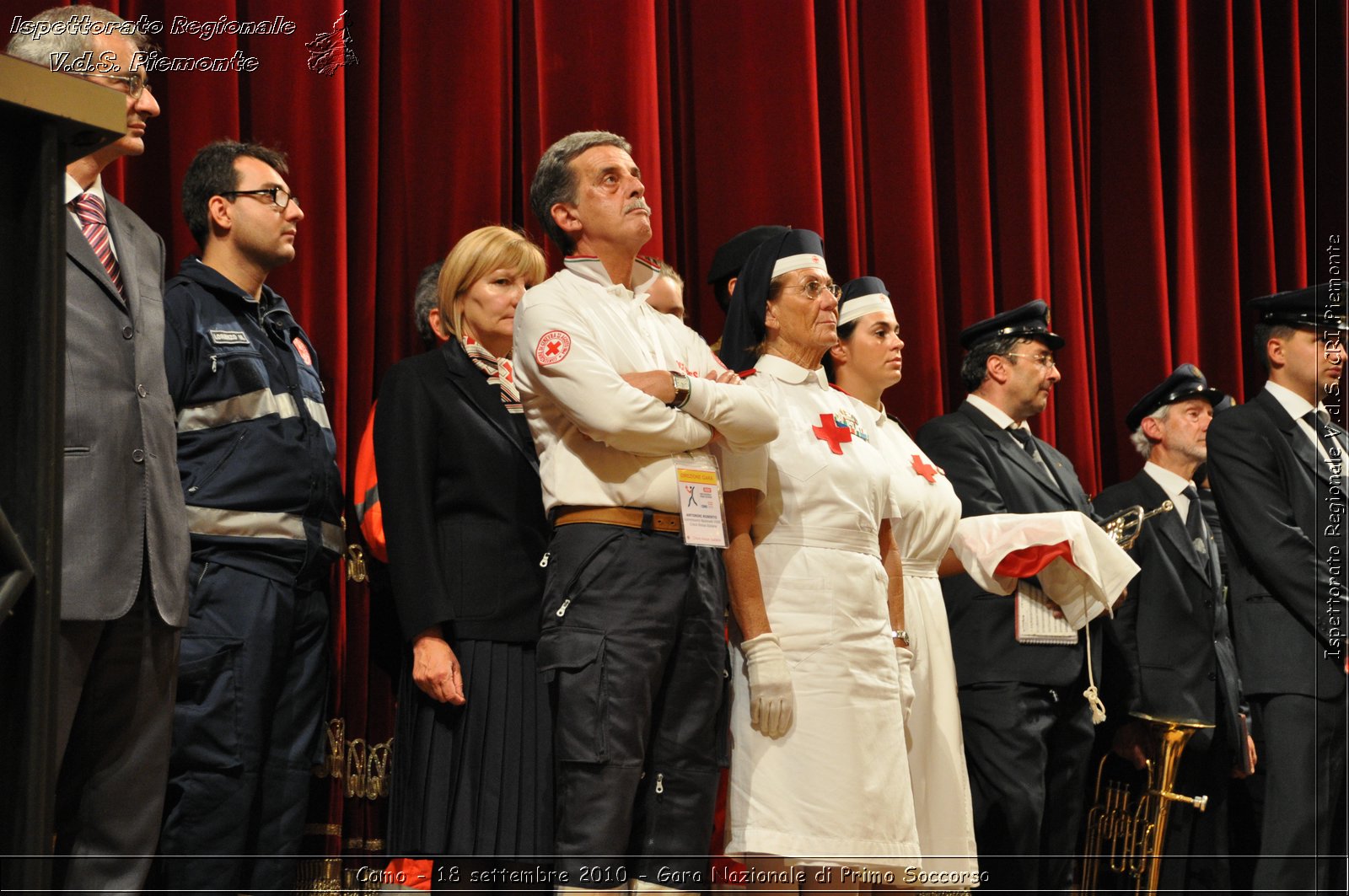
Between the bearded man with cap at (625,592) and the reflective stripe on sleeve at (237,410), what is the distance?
0.57m

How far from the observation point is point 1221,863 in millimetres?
4324

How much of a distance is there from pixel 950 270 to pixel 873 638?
230 cm

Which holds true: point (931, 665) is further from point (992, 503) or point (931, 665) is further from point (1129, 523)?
point (1129, 523)

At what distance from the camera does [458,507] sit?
9.12ft

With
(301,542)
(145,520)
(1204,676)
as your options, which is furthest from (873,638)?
(1204,676)

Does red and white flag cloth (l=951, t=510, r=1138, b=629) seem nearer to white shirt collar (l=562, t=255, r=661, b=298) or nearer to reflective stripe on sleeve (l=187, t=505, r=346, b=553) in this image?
white shirt collar (l=562, t=255, r=661, b=298)

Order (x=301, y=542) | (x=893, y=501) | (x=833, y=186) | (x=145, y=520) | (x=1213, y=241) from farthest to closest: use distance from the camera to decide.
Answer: (x=1213, y=241) → (x=833, y=186) → (x=893, y=501) → (x=301, y=542) → (x=145, y=520)

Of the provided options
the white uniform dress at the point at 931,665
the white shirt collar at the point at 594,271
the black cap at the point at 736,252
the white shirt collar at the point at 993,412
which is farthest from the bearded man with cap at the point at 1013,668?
the white shirt collar at the point at 594,271

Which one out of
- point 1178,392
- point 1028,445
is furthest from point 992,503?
point 1178,392

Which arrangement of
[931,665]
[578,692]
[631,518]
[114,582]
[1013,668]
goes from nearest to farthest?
1. [114,582]
2. [578,692]
3. [631,518]
4. [931,665]
5. [1013,668]

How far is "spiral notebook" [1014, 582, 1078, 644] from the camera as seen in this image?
3770 millimetres

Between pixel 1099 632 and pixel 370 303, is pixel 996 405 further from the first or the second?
pixel 370 303

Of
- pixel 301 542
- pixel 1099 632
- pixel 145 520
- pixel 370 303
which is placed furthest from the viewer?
pixel 1099 632

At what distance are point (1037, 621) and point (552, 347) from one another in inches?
74.6
